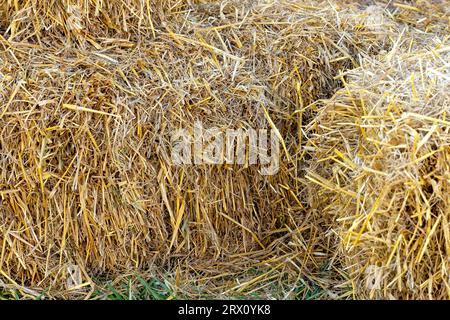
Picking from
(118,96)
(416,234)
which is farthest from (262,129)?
(416,234)

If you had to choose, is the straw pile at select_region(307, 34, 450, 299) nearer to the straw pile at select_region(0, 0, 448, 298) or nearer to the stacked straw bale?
the straw pile at select_region(0, 0, 448, 298)

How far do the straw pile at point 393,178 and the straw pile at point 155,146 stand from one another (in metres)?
0.05

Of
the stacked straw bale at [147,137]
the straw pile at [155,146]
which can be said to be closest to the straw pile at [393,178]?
the straw pile at [155,146]

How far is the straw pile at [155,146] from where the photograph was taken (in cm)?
279

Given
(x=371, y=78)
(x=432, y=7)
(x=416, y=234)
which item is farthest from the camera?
(x=432, y=7)

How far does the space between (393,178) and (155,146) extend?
0.98m

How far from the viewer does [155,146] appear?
285cm

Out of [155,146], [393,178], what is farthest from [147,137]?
[393,178]

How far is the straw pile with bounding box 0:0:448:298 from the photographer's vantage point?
2.79 meters

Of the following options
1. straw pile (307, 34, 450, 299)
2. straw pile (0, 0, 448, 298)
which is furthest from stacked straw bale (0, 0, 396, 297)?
straw pile (307, 34, 450, 299)

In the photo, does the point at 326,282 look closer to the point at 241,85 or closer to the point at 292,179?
the point at 292,179

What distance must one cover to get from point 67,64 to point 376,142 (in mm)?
1293

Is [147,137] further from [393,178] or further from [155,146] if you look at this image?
[393,178]

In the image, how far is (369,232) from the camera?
8.06ft
